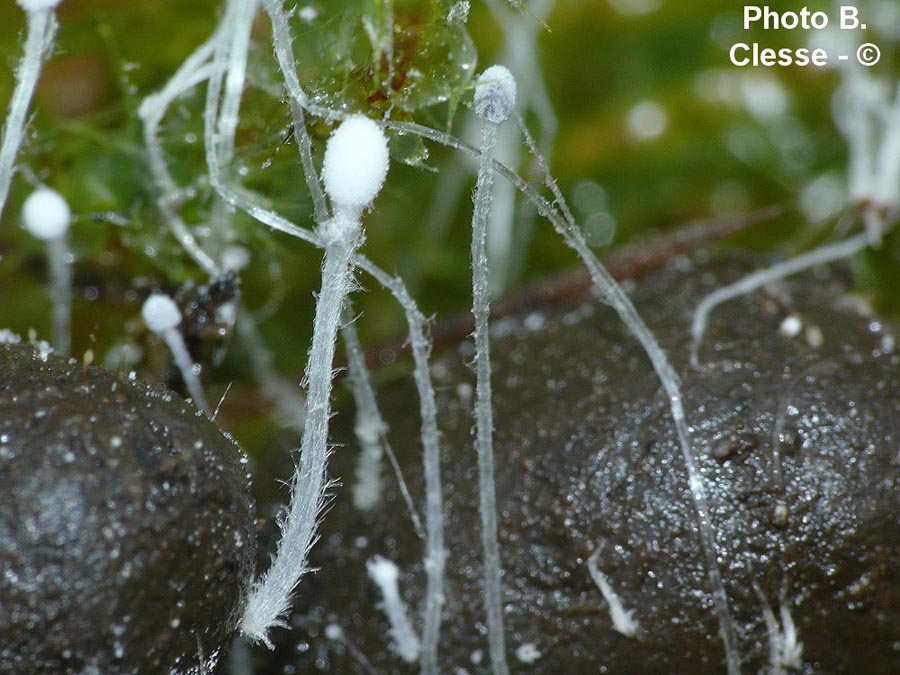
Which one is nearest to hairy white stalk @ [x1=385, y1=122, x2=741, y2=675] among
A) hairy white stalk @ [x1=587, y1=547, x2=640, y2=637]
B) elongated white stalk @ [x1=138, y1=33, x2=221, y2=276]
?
hairy white stalk @ [x1=587, y1=547, x2=640, y2=637]

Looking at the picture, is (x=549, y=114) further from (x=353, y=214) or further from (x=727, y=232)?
(x=353, y=214)

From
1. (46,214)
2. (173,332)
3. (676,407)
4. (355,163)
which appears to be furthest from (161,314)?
(676,407)

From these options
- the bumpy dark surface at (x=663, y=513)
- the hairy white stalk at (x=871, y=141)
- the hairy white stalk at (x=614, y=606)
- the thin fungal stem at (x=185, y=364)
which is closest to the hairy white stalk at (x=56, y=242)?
the thin fungal stem at (x=185, y=364)

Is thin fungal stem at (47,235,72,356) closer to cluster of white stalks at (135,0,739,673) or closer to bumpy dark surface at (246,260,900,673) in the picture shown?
cluster of white stalks at (135,0,739,673)

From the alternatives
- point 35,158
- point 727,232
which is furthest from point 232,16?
point 727,232

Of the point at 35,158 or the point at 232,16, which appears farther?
the point at 35,158

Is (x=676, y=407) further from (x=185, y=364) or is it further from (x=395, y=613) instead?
(x=185, y=364)

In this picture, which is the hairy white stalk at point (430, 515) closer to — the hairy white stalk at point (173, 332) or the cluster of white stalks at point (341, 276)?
the cluster of white stalks at point (341, 276)

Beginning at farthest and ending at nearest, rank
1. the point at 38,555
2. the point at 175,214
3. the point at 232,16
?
the point at 175,214 < the point at 232,16 < the point at 38,555
